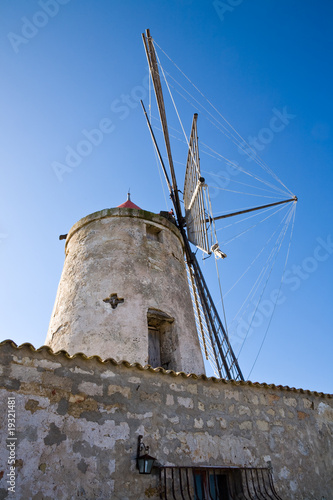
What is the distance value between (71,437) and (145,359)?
2357mm

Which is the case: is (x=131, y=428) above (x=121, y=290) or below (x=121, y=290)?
below

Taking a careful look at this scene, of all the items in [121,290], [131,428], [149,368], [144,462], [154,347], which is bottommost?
[144,462]

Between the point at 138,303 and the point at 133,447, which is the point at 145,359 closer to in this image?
the point at 138,303

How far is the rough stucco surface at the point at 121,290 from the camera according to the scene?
246 inches

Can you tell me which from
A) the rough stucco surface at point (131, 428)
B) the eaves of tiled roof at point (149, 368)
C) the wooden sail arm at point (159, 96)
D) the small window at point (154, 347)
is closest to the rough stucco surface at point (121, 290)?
the small window at point (154, 347)

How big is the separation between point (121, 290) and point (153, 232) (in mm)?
2150

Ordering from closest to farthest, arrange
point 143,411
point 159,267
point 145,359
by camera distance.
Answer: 1. point 143,411
2. point 145,359
3. point 159,267

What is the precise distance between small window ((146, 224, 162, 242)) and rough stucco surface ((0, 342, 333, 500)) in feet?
13.1

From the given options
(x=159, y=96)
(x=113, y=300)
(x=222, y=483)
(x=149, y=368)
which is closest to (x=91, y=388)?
(x=149, y=368)

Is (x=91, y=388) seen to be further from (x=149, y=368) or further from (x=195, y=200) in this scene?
(x=195, y=200)

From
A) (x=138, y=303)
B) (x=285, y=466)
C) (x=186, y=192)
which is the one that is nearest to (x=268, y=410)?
(x=285, y=466)

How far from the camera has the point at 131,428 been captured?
415cm

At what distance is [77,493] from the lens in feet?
11.8

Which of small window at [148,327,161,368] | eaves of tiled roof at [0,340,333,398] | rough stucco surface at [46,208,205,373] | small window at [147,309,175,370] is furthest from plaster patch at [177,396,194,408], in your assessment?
small window at [148,327,161,368]
